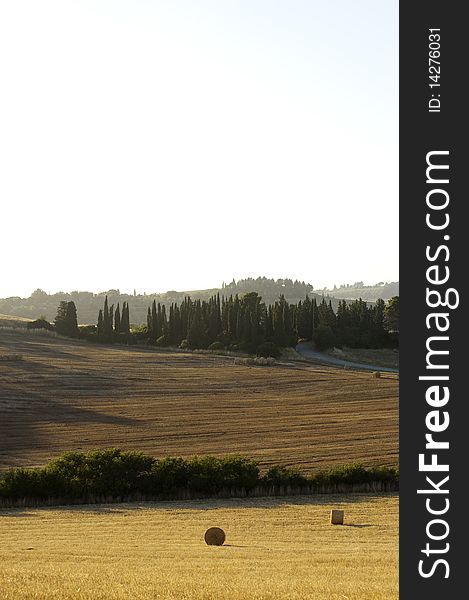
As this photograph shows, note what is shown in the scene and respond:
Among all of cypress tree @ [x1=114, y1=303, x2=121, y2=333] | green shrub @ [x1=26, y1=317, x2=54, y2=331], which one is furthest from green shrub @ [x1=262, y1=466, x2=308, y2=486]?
green shrub @ [x1=26, y1=317, x2=54, y2=331]

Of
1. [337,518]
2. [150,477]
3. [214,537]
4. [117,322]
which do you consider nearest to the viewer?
[214,537]

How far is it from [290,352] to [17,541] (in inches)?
2994

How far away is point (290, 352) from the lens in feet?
334

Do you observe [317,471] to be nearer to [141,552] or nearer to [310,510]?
[310,510]

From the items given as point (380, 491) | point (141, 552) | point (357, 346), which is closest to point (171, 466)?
point (380, 491)

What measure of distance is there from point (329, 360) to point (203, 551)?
76063 millimetres

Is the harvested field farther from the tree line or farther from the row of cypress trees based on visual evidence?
the tree line

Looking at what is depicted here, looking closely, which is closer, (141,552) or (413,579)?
(413,579)

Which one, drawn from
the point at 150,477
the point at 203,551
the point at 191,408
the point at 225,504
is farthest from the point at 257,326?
the point at 203,551

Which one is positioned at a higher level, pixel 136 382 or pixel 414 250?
pixel 414 250

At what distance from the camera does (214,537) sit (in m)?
26.6

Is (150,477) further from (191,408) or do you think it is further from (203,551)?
(191,408)

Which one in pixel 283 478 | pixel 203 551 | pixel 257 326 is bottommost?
pixel 283 478

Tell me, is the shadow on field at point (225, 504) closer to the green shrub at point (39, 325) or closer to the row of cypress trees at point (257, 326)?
the row of cypress trees at point (257, 326)
